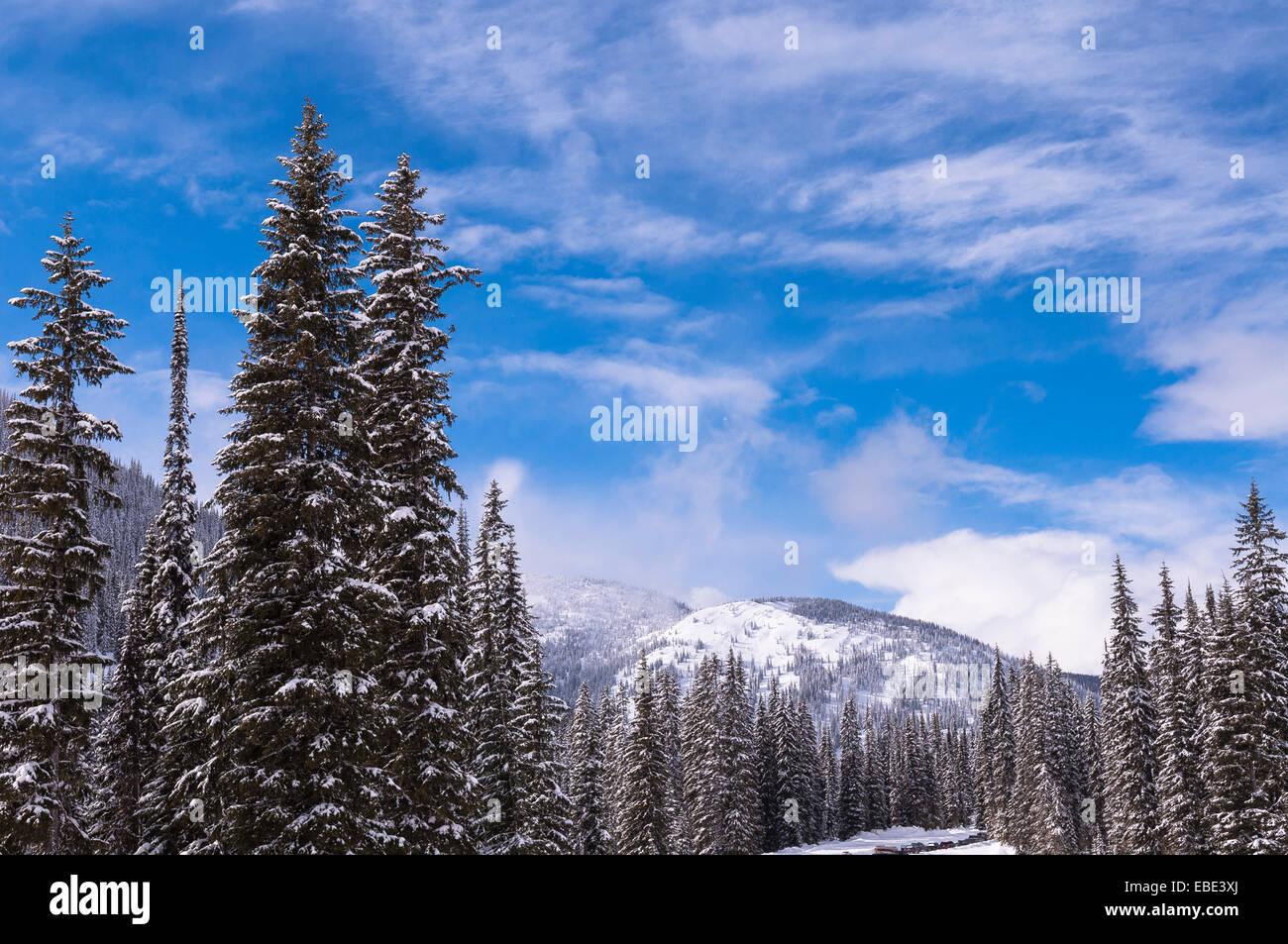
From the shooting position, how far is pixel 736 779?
68250mm

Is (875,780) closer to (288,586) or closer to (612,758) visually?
(612,758)

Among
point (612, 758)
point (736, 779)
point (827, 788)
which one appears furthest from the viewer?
point (827, 788)

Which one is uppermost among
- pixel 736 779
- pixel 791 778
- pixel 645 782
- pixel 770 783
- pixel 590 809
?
pixel 645 782

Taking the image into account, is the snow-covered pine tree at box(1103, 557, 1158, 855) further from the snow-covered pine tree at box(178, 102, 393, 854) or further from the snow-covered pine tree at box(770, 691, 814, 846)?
the snow-covered pine tree at box(178, 102, 393, 854)

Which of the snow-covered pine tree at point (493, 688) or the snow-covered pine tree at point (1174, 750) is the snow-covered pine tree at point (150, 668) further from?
the snow-covered pine tree at point (1174, 750)

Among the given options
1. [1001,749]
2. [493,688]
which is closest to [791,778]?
[1001,749]

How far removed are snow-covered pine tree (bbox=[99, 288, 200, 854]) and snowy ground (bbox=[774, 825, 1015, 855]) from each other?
6015cm

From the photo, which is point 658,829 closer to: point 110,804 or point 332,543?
point 110,804

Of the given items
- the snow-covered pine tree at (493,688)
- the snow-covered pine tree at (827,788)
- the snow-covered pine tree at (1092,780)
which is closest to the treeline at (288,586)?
the snow-covered pine tree at (493,688)

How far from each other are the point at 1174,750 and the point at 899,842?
52626 mm

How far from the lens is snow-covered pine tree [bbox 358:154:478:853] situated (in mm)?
22797
